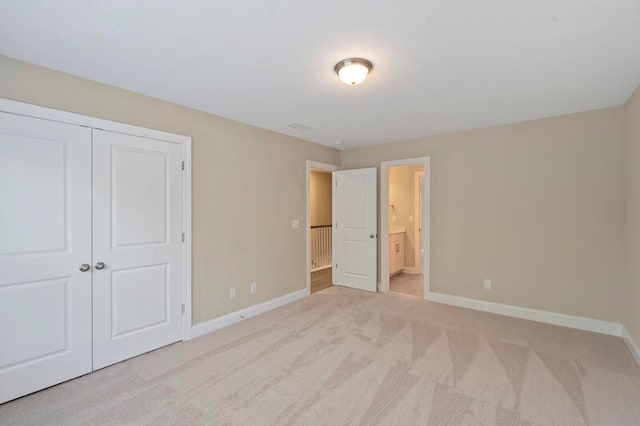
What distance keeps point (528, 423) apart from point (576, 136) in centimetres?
308

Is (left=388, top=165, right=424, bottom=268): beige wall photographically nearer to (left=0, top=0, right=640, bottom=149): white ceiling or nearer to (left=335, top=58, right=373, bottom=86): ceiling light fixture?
(left=0, top=0, right=640, bottom=149): white ceiling

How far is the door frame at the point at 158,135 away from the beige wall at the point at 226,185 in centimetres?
6

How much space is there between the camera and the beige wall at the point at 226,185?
2.35 metres

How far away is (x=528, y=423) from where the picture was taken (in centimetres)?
185

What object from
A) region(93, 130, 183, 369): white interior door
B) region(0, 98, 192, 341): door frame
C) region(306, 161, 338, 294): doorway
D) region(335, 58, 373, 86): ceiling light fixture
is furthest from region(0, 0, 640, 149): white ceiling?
region(306, 161, 338, 294): doorway

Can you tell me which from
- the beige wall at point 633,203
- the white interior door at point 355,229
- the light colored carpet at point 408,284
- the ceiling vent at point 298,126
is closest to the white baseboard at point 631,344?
the beige wall at point 633,203

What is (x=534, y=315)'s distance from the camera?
357cm

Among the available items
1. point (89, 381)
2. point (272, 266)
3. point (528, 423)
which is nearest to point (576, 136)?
point (528, 423)

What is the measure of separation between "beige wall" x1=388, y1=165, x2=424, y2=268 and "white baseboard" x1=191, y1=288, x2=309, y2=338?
273 cm

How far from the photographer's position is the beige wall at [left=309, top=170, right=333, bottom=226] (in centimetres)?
743

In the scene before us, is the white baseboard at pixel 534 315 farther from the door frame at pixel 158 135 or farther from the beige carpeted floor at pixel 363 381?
the door frame at pixel 158 135

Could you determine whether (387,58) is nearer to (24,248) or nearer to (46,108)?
(46,108)

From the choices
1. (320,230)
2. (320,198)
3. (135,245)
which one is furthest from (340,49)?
(320,198)

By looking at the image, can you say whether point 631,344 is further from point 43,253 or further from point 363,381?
point 43,253
